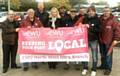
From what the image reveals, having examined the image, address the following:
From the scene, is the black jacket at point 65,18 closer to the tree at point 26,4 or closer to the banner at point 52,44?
Result: the banner at point 52,44

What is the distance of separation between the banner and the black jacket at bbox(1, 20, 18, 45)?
302mm

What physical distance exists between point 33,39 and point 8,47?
3.10ft

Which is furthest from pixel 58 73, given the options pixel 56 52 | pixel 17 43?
pixel 17 43

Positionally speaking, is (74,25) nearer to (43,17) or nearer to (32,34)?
(43,17)

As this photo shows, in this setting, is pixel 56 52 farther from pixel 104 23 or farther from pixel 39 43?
pixel 104 23

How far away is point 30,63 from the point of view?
35.7 ft

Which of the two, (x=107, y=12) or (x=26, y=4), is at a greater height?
(x=107, y=12)

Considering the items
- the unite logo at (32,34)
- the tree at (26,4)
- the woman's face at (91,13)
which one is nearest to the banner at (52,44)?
the unite logo at (32,34)

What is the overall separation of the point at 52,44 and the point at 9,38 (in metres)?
1.29

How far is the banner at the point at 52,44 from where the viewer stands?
9969mm

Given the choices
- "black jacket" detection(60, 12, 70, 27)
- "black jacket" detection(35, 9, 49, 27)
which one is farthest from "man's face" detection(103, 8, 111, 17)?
"black jacket" detection(35, 9, 49, 27)

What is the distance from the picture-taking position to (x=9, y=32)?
10.4 m

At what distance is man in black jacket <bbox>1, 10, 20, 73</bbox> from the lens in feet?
33.8

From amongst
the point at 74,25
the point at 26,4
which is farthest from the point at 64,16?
the point at 26,4
